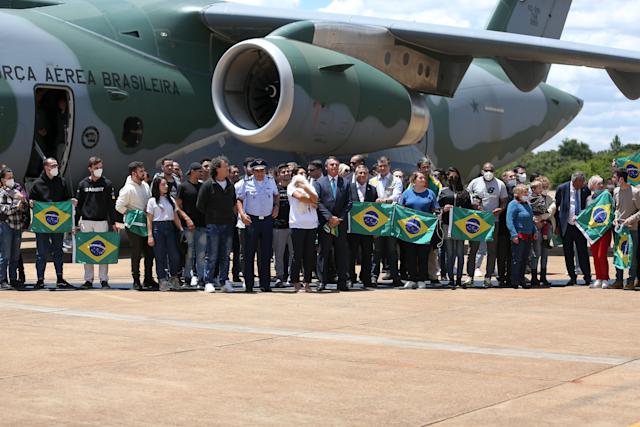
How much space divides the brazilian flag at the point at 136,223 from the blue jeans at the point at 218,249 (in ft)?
2.35

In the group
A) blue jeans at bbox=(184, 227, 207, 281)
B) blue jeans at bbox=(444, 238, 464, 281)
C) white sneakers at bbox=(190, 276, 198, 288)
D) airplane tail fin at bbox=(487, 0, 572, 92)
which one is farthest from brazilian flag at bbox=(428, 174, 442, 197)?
airplane tail fin at bbox=(487, 0, 572, 92)

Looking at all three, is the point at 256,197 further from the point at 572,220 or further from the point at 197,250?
the point at 572,220

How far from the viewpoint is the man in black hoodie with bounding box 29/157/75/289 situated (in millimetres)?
11469

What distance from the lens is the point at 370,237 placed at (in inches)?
493

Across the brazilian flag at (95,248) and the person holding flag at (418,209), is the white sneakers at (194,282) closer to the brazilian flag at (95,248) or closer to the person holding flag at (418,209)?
the brazilian flag at (95,248)

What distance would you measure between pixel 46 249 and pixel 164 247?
1303 mm

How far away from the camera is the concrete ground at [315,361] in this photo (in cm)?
546

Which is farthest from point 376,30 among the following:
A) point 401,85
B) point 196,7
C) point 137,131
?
point 137,131

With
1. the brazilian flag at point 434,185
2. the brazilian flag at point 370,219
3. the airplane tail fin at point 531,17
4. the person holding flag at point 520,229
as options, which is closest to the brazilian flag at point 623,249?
the person holding flag at point 520,229

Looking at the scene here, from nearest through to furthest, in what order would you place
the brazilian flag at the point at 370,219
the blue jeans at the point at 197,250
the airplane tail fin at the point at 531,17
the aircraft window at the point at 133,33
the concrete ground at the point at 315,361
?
1. the concrete ground at the point at 315,361
2. the blue jeans at the point at 197,250
3. the brazilian flag at the point at 370,219
4. the aircraft window at the point at 133,33
5. the airplane tail fin at the point at 531,17

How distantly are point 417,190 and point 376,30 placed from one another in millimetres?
5516

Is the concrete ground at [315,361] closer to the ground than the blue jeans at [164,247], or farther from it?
closer to the ground

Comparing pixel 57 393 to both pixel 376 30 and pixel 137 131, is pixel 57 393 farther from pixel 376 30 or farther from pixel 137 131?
pixel 376 30

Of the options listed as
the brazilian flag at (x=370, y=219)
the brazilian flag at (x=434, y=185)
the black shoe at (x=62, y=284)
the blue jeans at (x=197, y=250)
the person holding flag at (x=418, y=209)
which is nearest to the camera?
the black shoe at (x=62, y=284)
